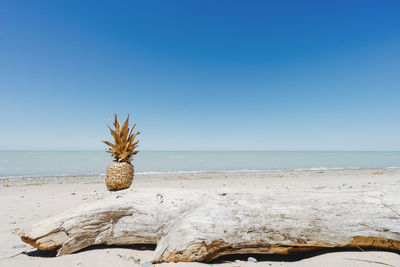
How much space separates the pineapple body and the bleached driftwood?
2344mm

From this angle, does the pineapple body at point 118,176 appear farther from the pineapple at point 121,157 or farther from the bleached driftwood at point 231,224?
the bleached driftwood at point 231,224

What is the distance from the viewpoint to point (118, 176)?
586 cm

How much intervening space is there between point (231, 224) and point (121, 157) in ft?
14.4

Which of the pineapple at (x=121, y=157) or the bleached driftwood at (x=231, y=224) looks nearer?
the bleached driftwood at (x=231, y=224)

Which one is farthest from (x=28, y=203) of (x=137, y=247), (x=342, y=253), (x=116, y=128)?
(x=342, y=253)

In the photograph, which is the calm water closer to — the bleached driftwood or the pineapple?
the pineapple

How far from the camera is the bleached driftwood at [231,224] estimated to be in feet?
9.70

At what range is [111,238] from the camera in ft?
11.0

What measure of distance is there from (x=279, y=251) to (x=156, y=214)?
2.13 metres

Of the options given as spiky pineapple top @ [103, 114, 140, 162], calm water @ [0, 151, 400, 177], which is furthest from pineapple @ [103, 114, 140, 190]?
calm water @ [0, 151, 400, 177]

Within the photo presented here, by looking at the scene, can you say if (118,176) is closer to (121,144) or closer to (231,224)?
(121,144)

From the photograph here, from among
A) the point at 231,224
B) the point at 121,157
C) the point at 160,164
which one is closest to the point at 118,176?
the point at 121,157

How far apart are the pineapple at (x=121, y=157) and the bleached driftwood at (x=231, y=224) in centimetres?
238

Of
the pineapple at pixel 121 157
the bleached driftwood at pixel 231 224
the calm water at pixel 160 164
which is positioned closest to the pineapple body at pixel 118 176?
the pineapple at pixel 121 157
